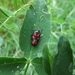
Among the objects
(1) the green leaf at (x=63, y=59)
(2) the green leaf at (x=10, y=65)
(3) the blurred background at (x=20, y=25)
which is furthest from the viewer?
(3) the blurred background at (x=20, y=25)

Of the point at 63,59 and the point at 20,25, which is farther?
the point at 20,25

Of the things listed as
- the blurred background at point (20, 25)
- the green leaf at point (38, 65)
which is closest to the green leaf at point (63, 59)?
the green leaf at point (38, 65)

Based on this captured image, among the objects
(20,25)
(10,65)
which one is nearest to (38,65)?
(10,65)

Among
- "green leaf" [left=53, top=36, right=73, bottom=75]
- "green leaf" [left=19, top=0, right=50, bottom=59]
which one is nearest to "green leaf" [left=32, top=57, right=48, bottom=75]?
"green leaf" [left=19, top=0, right=50, bottom=59]

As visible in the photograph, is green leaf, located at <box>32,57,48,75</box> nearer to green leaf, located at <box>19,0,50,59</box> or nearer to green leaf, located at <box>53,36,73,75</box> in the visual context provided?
green leaf, located at <box>19,0,50,59</box>

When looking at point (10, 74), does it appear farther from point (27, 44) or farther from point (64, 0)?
point (64, 0)

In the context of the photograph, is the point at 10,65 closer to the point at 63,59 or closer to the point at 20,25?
the point at 63,59

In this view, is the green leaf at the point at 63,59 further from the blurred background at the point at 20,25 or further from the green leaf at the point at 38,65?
the blurred background at the point at 20,25
